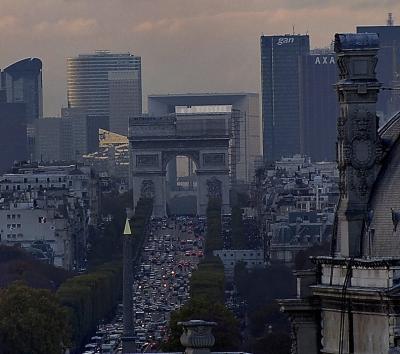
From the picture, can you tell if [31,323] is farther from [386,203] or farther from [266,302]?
[386,203]

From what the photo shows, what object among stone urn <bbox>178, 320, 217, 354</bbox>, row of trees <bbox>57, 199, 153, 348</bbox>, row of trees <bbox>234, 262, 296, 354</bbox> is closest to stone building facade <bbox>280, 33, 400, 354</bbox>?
stone urn <bbox>178, 320, 217, 354</bbox>

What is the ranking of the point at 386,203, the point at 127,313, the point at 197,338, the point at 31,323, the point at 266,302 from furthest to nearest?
the point at 266,302 → the point at 127,313 → the point at 31,323 → the point at 197,338 → the point at 386,203

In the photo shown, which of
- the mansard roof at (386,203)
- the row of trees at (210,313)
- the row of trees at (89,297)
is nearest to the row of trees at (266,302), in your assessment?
the row of trees at (210,313)

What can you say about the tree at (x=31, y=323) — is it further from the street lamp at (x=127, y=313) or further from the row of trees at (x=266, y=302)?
the row of trees at (x=266, y=302)

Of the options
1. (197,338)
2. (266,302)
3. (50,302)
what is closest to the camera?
(197,338)

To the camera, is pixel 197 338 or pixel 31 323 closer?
pixel 197 338

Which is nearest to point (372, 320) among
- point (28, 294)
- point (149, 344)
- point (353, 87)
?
point (353, 87)

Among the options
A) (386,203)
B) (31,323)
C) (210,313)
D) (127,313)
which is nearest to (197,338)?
(386,203)
